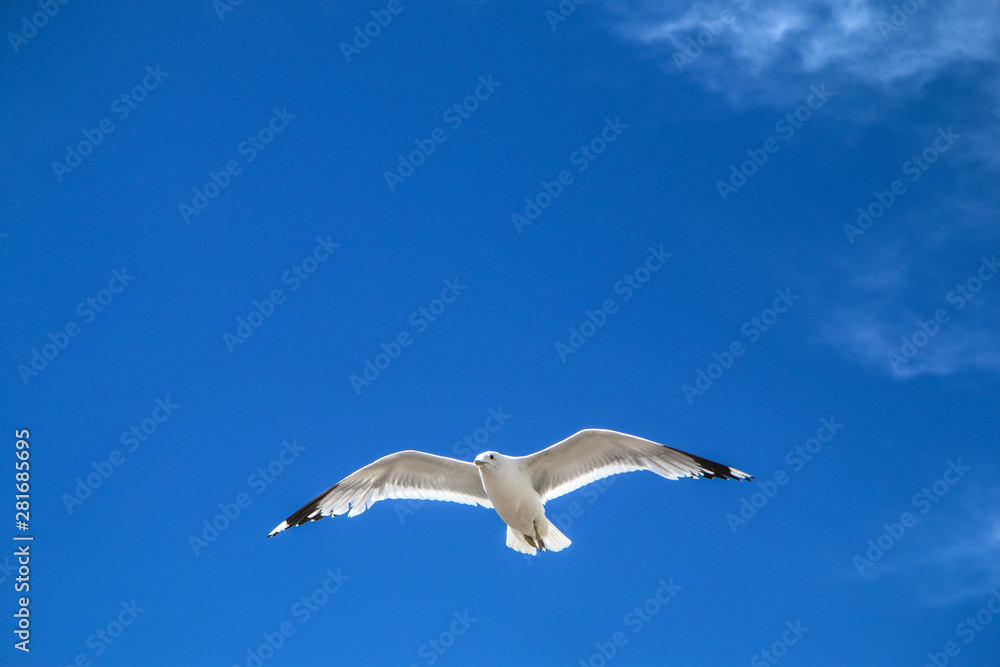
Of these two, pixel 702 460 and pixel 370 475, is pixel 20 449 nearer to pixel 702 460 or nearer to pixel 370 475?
pixel 370 475

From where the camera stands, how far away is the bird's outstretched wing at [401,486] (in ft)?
24.2

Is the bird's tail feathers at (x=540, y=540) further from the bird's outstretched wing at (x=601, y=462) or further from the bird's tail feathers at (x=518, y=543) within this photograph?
the bird's outstretched wing at (x=601, y=462)

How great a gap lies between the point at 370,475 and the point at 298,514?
81 centimetres

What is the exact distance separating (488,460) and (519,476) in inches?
14.5

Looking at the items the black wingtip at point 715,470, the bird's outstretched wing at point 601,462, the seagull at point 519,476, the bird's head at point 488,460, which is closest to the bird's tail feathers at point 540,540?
the seagull at point 519,476

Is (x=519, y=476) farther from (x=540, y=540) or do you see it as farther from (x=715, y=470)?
(x=715, y=470)

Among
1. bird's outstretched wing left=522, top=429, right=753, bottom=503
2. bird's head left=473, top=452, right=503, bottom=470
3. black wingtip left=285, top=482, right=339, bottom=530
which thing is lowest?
black wingtip left=285, top=482, right=339, bottom=530

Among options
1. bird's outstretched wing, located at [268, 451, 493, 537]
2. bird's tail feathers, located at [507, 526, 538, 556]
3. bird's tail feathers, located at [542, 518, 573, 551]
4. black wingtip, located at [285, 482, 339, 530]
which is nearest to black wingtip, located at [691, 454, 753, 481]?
bird's tail feathers, located at [542, 518, 573, 551]

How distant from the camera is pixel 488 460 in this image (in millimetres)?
6805

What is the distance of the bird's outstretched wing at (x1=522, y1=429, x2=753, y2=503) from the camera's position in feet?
22.7

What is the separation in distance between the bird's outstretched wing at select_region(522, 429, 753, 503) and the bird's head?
29cm

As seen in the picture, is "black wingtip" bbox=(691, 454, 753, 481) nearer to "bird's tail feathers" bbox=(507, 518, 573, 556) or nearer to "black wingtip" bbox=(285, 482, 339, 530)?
"bird's tail feathers" bbox=(507, 518, 573, 556)

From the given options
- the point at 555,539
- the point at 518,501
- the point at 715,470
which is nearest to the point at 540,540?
the point at 555,539

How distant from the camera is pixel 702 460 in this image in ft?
22.7
